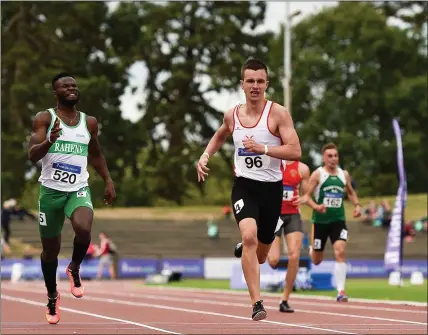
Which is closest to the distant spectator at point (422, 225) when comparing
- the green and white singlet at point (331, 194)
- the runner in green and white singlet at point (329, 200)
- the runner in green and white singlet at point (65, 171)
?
the runner in green and white singlet at point (329, 200)

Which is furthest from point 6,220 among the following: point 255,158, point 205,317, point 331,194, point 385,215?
point 255,158

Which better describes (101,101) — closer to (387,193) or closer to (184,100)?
(184,100)

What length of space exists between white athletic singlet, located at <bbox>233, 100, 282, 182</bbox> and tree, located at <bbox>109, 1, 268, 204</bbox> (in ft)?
216

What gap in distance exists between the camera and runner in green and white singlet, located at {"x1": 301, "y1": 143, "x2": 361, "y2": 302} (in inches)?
768

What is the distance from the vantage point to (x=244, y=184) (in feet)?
39.2

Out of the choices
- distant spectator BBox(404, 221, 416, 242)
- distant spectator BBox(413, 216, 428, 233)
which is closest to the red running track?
distant spectator BBox(404, 221, 416, 242)

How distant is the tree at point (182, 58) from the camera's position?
3105 inches

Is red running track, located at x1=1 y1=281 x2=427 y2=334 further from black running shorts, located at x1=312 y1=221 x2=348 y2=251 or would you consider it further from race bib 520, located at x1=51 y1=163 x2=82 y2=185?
race bib 520, located at x1=51 y1=163 x2=82 y2=185

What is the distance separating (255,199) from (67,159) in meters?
1.97

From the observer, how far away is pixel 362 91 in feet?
258

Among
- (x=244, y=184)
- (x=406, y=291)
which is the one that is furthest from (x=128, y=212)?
(x=244, y=184)

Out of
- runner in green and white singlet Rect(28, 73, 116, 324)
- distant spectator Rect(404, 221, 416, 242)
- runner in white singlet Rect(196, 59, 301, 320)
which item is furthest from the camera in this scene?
distant spectator Rect(404, 221, 416, 242)

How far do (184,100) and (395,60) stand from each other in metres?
14.8

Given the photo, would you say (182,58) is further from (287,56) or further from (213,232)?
(287,56)
